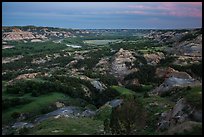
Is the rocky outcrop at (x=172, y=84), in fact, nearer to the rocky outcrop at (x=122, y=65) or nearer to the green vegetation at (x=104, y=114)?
the green vegetation at (x=104, y=114)

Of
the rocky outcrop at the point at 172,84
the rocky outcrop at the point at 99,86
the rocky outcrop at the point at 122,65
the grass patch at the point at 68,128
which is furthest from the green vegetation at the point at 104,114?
the rocky outcrop at the point at 122,65

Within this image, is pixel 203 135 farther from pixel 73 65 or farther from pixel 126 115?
pixel 73 65

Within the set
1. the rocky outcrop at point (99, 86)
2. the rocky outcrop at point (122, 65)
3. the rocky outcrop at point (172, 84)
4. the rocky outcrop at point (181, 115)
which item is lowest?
the rocky outcrop at point (122, 65)

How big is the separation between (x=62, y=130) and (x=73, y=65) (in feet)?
421

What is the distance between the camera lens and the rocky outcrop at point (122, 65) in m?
138

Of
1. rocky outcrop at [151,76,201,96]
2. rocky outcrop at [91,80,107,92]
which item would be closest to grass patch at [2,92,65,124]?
rocky outcrop at [91,80,107,92]

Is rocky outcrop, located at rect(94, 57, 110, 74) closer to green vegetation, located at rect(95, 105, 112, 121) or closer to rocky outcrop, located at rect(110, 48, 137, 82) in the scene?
rocky outcrop, located at rect(110, 48, 137, 82)

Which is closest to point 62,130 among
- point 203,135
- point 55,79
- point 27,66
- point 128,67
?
point 203,135

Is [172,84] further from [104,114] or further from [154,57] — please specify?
[154,57]

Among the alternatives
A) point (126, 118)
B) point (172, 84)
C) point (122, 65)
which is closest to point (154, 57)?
point (122, 65)

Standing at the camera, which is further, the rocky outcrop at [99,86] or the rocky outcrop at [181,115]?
the rocky outcrop at [99,86]

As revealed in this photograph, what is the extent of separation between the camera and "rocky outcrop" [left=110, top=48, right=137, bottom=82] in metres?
138

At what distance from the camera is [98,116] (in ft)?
194

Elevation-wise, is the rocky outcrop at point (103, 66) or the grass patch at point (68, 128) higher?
the grass patch at point (68, 128)
